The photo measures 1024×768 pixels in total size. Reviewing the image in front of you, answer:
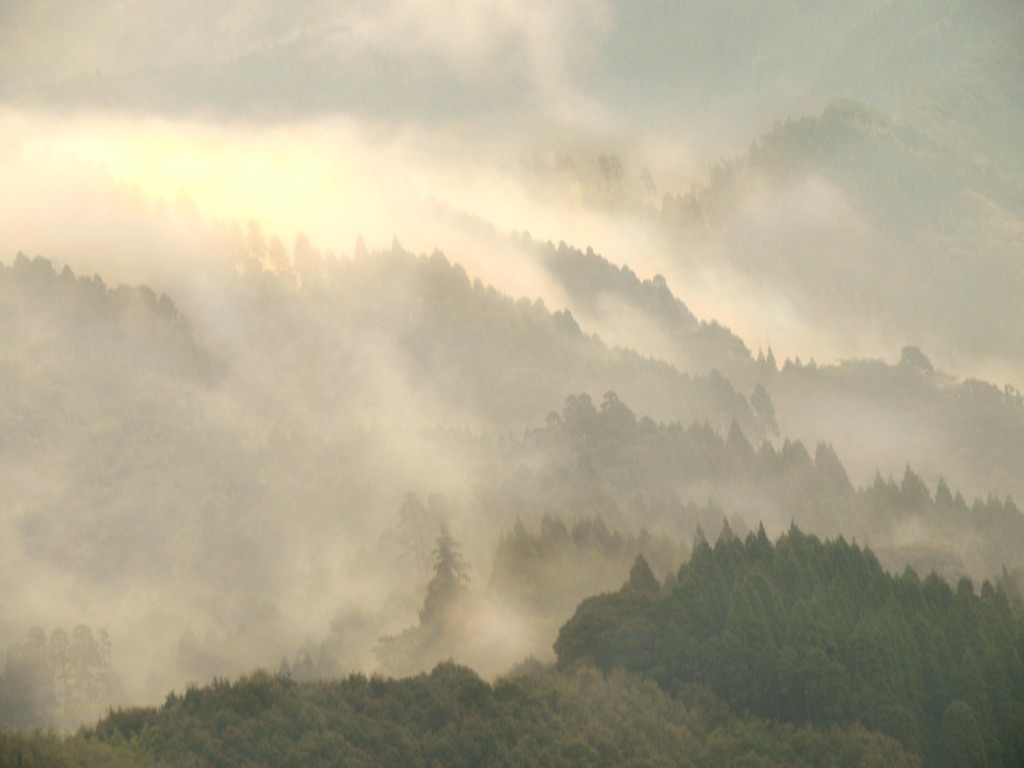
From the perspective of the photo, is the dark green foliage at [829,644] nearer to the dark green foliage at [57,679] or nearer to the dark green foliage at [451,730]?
the dark green foliage at [451,730]

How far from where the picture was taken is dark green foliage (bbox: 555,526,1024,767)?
8906 cm

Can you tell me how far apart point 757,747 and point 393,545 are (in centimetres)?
10786

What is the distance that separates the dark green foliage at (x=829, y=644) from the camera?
292ft

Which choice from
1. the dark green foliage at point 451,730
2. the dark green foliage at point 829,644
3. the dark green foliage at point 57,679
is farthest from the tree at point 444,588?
the dark green foliage at point 451,730

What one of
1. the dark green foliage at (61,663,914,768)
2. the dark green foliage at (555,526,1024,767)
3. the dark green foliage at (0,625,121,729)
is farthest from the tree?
the dark green foliage at (61,663,914,768)

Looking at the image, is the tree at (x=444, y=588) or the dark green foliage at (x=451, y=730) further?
the tree at (x=444, y=588)

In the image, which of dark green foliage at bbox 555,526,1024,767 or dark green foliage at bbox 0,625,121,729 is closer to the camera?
dark green foliage at bbox 555,526,1024,767

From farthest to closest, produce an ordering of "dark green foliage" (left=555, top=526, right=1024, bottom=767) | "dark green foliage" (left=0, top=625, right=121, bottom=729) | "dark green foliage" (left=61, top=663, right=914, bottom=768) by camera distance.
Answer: "dark green foliage" (left=0, top=625, right=121, bottom=729) < "dark green foliage" (left=555, top=526, right=1024, bottom=767) < "dark green foliage" (left=61, top=663, right=914, bottom=768)

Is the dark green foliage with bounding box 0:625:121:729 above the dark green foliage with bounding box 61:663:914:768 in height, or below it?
above

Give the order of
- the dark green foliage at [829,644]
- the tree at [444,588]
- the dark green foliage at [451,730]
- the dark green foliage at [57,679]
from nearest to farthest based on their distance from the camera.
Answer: the dark green foliage at [451,730]
the dark green foliage at [829,644]
the dark green foliage at [57,679]
the tree at [444,588]

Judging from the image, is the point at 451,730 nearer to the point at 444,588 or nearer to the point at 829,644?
the point at 829,644

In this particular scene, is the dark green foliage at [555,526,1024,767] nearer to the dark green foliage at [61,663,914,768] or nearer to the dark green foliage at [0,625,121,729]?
the dark green foliage at [61,663,914,768]

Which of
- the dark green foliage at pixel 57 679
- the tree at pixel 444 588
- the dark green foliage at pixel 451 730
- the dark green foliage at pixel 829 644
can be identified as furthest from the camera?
the tree at pixel 444 588

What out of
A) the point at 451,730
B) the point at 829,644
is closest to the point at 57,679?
the point at 451,730
